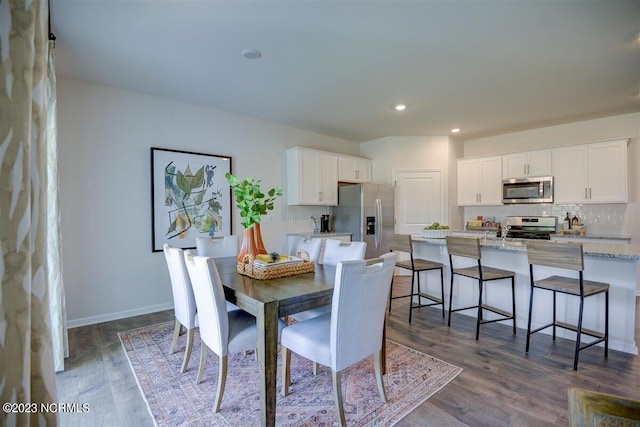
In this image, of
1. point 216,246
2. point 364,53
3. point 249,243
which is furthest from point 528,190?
point 216,246

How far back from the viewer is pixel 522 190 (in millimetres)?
4895

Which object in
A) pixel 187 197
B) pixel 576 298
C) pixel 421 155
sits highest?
pixel 421 155

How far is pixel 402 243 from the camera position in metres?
3.36

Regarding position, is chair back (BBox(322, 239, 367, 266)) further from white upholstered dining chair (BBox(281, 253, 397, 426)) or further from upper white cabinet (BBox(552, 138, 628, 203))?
upper white cabinet (BBox(552, 138, 628, 203))

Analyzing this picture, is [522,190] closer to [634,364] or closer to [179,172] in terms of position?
[634,364]

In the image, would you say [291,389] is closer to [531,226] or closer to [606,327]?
[606,327]

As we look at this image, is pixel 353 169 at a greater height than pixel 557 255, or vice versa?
pixel 353 169

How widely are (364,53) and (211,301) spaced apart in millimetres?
2339

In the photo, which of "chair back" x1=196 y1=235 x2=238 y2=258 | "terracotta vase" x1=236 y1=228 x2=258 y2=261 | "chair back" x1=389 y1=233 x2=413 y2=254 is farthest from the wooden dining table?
"chair back" x1=389 y1=233 x2=413 y2=254

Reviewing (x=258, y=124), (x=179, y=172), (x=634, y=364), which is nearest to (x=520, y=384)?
(x=634, y=364)

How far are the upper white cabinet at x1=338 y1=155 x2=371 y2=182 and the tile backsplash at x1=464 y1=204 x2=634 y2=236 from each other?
2498mm

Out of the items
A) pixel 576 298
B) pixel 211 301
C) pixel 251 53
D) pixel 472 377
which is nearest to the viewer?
pixel 211 301

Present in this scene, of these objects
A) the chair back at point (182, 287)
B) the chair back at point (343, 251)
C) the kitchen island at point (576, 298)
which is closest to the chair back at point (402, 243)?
the kitchen island at point (576, 298)

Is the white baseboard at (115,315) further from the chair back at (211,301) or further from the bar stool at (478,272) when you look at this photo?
the bar stool at (478,272)
